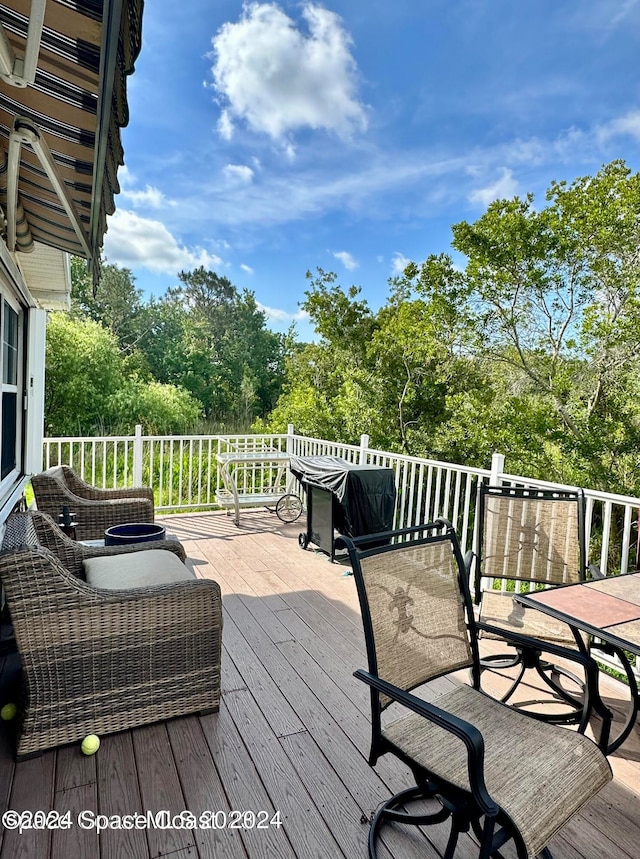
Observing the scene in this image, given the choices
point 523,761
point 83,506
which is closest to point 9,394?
point 83,506

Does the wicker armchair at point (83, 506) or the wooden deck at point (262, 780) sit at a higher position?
the wicker armchair at point (83, 506)

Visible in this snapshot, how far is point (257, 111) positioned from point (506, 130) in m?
5.32

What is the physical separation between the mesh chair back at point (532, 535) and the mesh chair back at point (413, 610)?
1.17 metres

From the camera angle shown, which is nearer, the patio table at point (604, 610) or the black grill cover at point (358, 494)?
the patio table at point (604, 610)

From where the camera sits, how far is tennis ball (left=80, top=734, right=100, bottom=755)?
6.59 feet

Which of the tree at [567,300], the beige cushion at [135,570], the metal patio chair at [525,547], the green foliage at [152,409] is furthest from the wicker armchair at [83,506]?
the green foliage at [152,409]

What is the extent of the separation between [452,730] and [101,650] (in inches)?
61.0

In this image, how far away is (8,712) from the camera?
2.20 metres

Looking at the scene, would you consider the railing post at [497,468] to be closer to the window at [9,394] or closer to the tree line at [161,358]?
the window at [9,394]

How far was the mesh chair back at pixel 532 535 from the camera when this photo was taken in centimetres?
279

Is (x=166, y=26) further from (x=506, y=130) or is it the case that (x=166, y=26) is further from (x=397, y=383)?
(x=506, y=130)

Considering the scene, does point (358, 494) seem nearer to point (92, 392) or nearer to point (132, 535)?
point (132, 535)

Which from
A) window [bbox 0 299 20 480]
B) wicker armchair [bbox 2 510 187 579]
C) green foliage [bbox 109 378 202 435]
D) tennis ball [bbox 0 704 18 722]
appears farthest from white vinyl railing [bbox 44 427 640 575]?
green foliage [bbox 109 378 202 435]

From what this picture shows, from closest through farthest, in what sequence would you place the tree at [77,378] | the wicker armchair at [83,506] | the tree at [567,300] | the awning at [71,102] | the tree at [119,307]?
the awning at [71,102], the wicker armchair at [83,506], the tree at [567,300], the tree at [77,378], the tree at [119,307]
